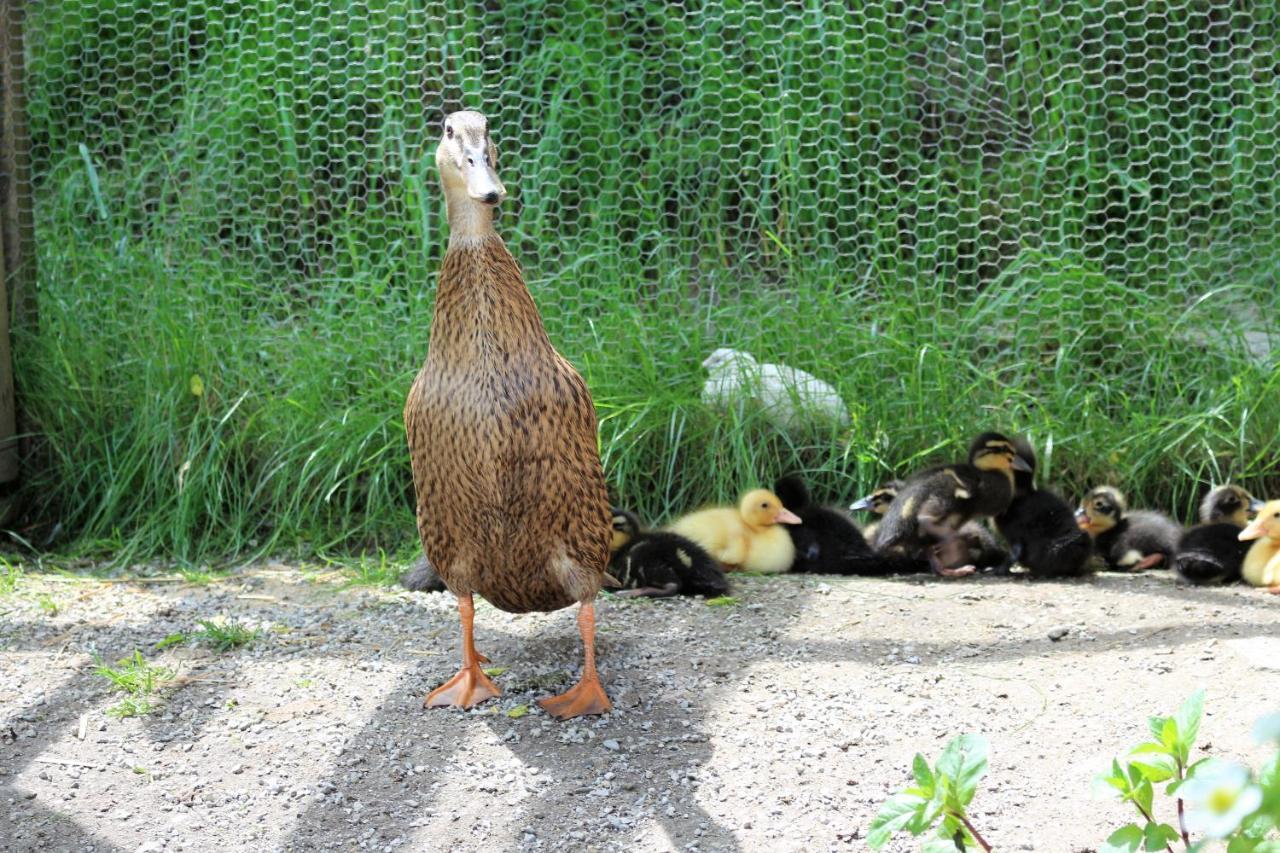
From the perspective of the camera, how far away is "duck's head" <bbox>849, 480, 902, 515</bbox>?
5535 mm

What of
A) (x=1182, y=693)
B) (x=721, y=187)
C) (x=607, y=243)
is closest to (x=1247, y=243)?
(x=721, y=187)

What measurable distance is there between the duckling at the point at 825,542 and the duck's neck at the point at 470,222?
2122 millimetres

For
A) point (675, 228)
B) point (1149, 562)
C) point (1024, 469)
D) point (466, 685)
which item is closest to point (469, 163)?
point (466, 685)

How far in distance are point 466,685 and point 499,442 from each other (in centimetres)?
70

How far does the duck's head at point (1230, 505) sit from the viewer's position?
17.1ft

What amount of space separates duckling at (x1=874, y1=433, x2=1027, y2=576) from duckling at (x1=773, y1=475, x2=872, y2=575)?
0.09m

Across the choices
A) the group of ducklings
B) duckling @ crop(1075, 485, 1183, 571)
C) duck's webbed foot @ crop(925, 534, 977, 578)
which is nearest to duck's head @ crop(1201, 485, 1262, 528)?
the group of ducklings

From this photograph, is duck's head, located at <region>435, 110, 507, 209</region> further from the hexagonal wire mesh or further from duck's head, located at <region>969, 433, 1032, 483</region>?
duck's head, located at <region>969, 433, 1032, 483</region>

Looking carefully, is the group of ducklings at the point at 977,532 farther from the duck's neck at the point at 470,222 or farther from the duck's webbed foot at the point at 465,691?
the duck's neck at the point at 470,222

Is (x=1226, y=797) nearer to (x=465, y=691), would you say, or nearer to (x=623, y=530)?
(x=465, y=691)

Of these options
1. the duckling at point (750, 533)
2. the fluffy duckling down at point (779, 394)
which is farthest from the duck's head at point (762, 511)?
the fluffy duckling down at point (779, 394)

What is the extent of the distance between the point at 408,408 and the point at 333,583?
1690 mm

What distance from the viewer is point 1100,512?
5.30 meters

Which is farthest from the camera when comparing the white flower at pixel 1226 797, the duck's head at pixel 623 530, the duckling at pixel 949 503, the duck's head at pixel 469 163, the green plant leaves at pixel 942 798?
the duckling at pixel 949 503
